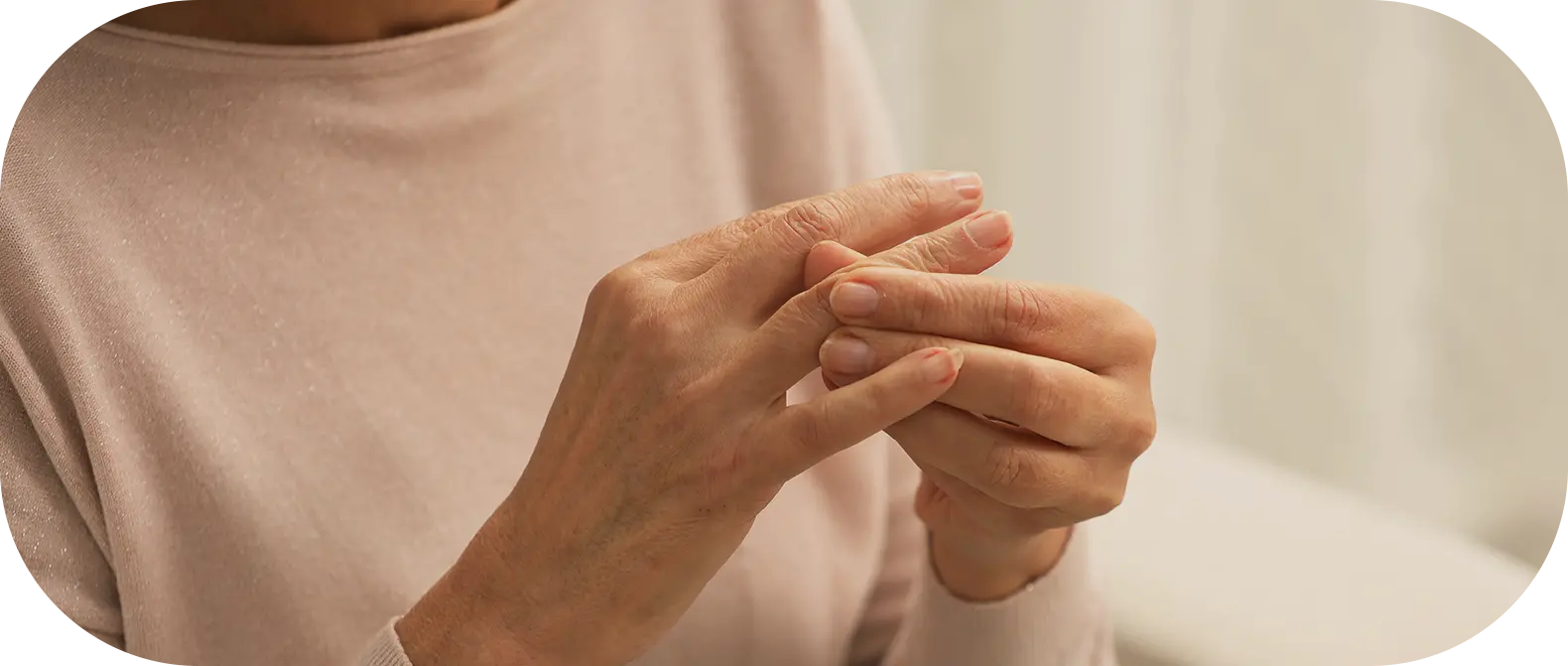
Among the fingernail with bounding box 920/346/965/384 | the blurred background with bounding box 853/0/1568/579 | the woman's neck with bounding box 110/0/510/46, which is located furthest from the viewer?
the blurred background with bounding box 853/0/1568/579

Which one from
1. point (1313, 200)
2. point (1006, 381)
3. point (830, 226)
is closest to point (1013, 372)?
point (1006, 381)

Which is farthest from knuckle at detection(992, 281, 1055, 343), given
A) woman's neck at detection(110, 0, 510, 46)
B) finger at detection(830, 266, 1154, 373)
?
woman's neck at detection(110, 0, 510, 46)

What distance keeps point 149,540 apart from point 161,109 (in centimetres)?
22

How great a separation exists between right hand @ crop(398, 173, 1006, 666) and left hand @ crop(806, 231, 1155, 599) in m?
0.02

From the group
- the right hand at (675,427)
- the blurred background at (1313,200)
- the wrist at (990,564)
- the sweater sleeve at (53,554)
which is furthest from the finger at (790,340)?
the blurred background at (1313,200)

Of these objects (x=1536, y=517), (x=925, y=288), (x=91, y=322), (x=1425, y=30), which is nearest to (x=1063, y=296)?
(x=925, y=288)

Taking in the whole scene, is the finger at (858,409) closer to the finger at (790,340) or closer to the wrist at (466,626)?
the finger at (790,340)

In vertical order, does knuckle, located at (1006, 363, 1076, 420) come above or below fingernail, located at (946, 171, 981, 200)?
below

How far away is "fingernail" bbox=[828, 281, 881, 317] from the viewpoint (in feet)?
1.71

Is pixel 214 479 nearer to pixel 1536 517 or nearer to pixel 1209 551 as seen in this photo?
pixel 1209 551

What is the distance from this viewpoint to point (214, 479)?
0.63 meters

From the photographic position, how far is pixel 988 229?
0.58m

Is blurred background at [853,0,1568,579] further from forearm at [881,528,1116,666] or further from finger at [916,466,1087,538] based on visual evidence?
finger at [916,466,1087,538]

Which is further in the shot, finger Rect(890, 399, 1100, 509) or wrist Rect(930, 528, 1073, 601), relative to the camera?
wrist Rect(930, 528, 1073, 601)
